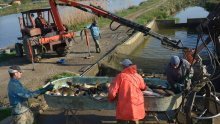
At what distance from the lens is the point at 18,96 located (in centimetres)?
776

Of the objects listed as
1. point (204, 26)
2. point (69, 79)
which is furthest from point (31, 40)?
point (204, 26)

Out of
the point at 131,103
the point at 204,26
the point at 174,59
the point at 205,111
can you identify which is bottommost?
the point at 205,111

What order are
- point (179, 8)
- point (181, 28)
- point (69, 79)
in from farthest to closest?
point (179, 8), point (181, 28), point (69, 79)

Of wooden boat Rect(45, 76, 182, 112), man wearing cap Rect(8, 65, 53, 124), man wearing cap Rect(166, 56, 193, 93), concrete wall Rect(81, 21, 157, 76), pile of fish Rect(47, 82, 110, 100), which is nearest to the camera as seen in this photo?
man wearing cap Rect(8, 65, 53, 124)

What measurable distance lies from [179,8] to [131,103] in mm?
37613

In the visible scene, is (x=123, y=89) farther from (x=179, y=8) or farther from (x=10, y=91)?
(x=179, y=8)

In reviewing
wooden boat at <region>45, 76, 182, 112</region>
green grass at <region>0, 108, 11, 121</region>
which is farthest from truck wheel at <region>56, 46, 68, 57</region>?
wooden boat at <region>45, 76, 182, 112</region>

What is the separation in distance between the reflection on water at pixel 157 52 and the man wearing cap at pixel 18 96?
284 inches

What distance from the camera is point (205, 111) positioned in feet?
27.5

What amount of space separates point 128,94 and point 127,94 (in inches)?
0.8

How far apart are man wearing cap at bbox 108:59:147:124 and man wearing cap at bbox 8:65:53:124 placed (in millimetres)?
1754

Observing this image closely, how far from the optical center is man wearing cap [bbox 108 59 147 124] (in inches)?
286

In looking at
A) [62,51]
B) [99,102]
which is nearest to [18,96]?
[99,102]

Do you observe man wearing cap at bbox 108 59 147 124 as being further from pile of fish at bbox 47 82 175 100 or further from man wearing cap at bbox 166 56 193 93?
man wearing cap at bbox 166 56 193 93
